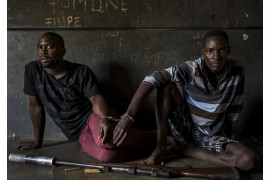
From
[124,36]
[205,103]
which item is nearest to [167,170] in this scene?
[205,103]

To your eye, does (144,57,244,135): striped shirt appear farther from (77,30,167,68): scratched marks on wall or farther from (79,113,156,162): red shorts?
(77,30,167,68): scratched marks on wall

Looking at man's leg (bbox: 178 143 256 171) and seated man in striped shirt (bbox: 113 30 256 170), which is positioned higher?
seated man in striped shirt (bbox: 113 30 256 170)

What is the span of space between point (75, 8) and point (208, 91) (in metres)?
2.06

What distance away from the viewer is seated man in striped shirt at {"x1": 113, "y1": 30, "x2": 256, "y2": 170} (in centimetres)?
259

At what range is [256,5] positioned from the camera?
363cm

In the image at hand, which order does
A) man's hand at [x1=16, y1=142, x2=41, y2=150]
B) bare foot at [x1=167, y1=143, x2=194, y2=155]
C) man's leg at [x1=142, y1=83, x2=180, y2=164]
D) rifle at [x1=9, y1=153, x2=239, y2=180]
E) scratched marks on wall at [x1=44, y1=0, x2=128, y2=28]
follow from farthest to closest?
scratched marks on wall at [x1=44, y1=0, x2=128, y2=28] < man's hand at [x1=16, y1=142, x2=41, y2=150] < bare foot at [x1=167, y1=143, x2=194, y2=155] < man's leg at [x1=142, y1=83, x2=180, y2=164] < rifle at [x1=9, y1=153, x2=239, y2=180]

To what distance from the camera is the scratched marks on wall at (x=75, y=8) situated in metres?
3.58

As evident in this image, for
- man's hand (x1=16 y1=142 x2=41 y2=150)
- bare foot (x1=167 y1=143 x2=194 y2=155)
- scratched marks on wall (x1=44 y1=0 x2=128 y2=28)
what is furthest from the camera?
scratched marks on wall (x1=44 y1=0 x2=128 y2=28)

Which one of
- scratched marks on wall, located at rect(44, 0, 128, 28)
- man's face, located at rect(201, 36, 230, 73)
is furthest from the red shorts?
scratched marks on wall, located at rect(44, 0, 128, 28)

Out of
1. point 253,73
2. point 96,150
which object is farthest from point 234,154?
point 253,73

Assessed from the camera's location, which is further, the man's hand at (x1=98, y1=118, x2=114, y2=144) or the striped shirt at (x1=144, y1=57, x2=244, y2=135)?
the striped shirt at (x1=144, y1=57, x2=244, y2=135)

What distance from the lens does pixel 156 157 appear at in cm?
268

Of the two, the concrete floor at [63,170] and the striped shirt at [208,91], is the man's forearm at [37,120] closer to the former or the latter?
the concrete floor at [63,170]

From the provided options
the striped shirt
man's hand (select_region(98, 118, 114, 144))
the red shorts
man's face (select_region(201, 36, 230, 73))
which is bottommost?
the red shorts
